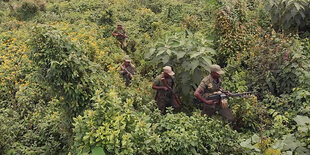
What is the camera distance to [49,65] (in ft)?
14.1

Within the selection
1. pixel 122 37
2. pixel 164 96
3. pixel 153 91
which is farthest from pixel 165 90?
pixel 122 37

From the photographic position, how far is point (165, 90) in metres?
5.56

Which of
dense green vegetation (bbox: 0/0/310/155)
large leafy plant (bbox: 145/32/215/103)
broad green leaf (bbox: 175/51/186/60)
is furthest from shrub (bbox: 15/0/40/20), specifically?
broad green leaf (bbox: 175/51/186/60)

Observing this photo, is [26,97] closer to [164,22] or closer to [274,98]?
[274,98]

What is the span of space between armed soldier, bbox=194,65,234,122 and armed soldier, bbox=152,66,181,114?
606mm

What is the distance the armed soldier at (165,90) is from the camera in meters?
5.52

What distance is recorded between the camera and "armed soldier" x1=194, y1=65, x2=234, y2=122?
523cm

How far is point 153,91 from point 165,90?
61 cm

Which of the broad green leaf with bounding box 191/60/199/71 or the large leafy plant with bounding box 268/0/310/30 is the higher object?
the large leafy plant with bounding box 268/0/310/30

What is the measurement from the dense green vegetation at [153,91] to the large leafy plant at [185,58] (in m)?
0.02

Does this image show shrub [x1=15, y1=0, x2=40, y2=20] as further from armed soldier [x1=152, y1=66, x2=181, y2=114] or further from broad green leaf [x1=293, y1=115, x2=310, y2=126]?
broad green leaf [x1=293, y1=115, x2=310, y2=126]

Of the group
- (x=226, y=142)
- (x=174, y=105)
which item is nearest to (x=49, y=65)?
(x=174, y=105)

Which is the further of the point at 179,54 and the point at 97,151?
the point at 179,54

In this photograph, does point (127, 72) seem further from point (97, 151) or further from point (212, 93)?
point (97, 151)
